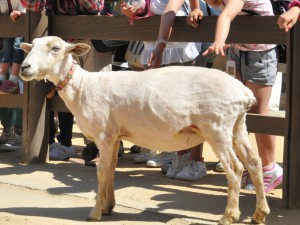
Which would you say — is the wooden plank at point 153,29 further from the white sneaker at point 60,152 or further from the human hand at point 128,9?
the white sneaker at point 60,152

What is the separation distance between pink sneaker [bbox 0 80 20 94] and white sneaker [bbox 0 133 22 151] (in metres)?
0.73

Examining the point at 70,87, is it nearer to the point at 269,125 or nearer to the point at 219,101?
the point at 219,101

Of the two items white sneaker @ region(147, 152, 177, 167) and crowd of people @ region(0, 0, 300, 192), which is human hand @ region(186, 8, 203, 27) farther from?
white sneaker @ region(147, 152, 177, 167)

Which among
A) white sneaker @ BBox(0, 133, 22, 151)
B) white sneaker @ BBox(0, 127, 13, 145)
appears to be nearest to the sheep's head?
white sneaker @ BBox(0, 133, 22, 151)

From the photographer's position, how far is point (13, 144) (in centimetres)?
828

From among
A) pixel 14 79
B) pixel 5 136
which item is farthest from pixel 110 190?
pixel 5 136

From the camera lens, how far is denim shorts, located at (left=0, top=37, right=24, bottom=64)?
26.6 ft

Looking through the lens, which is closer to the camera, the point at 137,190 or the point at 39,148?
the point at 137,190

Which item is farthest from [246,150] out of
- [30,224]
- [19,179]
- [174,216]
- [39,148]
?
[39,148]

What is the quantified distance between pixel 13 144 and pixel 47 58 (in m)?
3.22

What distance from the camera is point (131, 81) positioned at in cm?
520

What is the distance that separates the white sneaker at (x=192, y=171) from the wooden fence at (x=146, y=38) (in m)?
1.00

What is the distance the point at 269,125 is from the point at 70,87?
1.66 meters

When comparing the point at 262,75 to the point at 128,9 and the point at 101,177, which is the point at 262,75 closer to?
the point at 128,9
